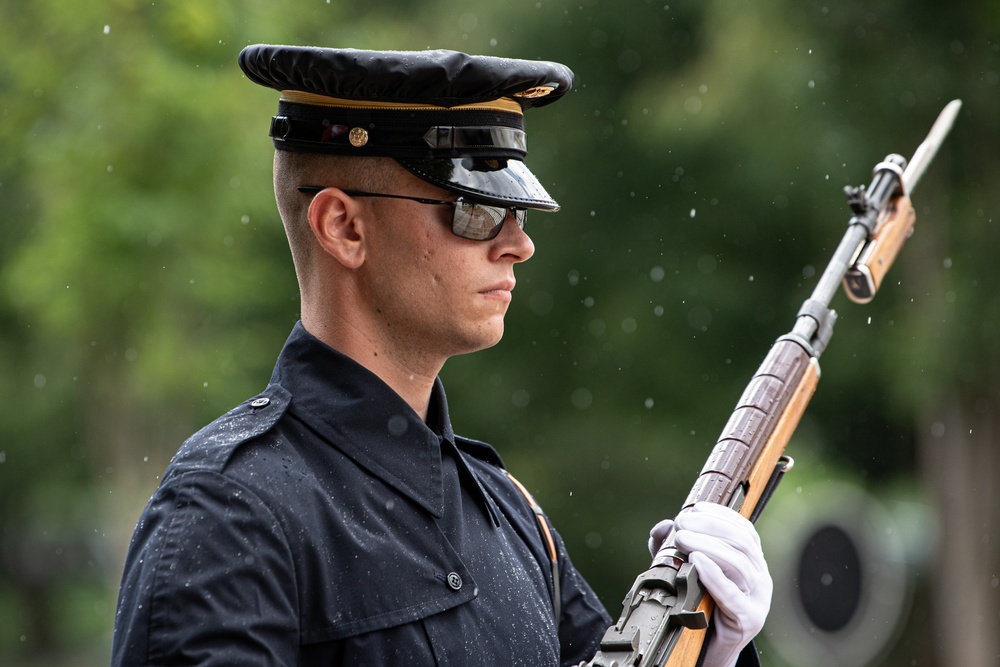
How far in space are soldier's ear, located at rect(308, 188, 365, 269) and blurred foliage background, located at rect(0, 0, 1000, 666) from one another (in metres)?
4.95

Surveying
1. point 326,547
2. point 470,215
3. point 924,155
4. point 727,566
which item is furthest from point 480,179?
point 924,155

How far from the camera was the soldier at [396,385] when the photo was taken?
8.44 feet

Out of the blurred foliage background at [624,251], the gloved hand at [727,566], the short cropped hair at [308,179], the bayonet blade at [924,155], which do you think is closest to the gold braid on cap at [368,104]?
the short cropped hair at [308,179]

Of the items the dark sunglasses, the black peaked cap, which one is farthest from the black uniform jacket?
the black peaked cap

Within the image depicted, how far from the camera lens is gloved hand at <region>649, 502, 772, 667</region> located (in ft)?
9.55

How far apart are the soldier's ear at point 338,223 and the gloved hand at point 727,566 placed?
924mm

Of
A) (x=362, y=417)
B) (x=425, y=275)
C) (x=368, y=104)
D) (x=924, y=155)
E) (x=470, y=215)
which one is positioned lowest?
(x=362, y=417)

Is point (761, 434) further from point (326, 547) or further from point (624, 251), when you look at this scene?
point (624, 251)

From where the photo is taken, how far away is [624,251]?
9.71 m

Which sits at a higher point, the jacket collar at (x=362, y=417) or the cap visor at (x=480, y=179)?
the cap visor at (x=480, y=179)

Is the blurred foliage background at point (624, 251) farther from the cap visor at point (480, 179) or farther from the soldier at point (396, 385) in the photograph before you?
the cap visor at point (480, 179)

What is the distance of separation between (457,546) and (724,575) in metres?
0.59

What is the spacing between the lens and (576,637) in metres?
3.32

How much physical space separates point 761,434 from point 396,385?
100 centimetres
